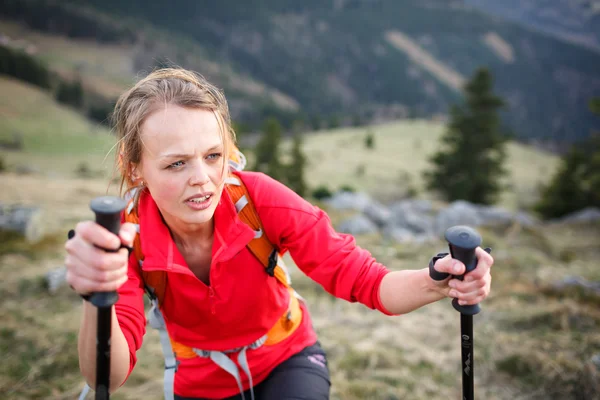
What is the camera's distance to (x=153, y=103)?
2.09 metres

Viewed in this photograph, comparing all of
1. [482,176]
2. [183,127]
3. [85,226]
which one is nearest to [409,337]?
[183,127]

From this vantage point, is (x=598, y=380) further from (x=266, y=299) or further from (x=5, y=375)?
(x=5, y=375)

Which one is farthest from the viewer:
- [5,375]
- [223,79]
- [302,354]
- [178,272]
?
[223,79]

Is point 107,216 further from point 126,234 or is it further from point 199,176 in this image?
point 199,176

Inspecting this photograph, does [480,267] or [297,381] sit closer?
[480,267]

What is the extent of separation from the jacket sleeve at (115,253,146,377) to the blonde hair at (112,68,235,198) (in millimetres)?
590

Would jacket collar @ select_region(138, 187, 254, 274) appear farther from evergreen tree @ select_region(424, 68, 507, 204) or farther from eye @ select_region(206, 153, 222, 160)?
evergreen tree @ select_region(424, 68, 507, 204)

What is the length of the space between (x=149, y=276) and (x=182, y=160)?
27.8 inches

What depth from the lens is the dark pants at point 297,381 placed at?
96.0 inches

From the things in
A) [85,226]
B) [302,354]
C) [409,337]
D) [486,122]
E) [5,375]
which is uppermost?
[486,122]

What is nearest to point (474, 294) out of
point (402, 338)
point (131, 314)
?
point (131, 314)

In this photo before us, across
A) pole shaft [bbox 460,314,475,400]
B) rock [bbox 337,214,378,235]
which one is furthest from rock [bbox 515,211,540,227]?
pole shaft [bbox 460,314,475,400]

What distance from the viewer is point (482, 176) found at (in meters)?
30.2

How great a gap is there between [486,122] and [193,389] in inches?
1269
